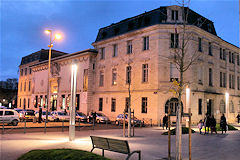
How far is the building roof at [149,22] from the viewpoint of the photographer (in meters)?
34.5

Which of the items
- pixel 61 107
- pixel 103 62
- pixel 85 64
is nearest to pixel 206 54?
pixel 103 62

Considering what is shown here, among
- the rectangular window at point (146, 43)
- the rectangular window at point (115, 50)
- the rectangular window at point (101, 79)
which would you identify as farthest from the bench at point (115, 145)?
the rectangular window at point (101, 79)

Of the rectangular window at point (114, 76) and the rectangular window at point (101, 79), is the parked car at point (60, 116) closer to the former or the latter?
the rectangular window at point (101, 79)

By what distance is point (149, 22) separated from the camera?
35.5m

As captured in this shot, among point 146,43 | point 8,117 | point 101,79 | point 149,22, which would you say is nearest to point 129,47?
point 146,43

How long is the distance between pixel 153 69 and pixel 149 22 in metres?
6.86

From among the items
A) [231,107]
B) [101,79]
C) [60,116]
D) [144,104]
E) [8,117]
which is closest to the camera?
[8,117]

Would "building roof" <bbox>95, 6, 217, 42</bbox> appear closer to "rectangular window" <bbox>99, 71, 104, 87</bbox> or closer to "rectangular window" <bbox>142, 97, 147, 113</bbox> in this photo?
"rectangular window" <bbox>99, 71, 104, 87</bbox>

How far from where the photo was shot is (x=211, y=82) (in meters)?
37.3

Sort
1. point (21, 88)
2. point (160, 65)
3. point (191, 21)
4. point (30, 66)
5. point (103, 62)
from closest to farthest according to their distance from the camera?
point (160, 65)
point (191, 21)
point (103, 62)
point (30, 66)
point (21, 88)

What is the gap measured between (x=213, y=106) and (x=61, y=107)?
26.6m

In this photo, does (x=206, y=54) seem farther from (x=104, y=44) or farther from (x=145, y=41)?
(x=104, y=44)

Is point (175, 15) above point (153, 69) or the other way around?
above

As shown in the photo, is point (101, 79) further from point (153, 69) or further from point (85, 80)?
point (153, 69)
